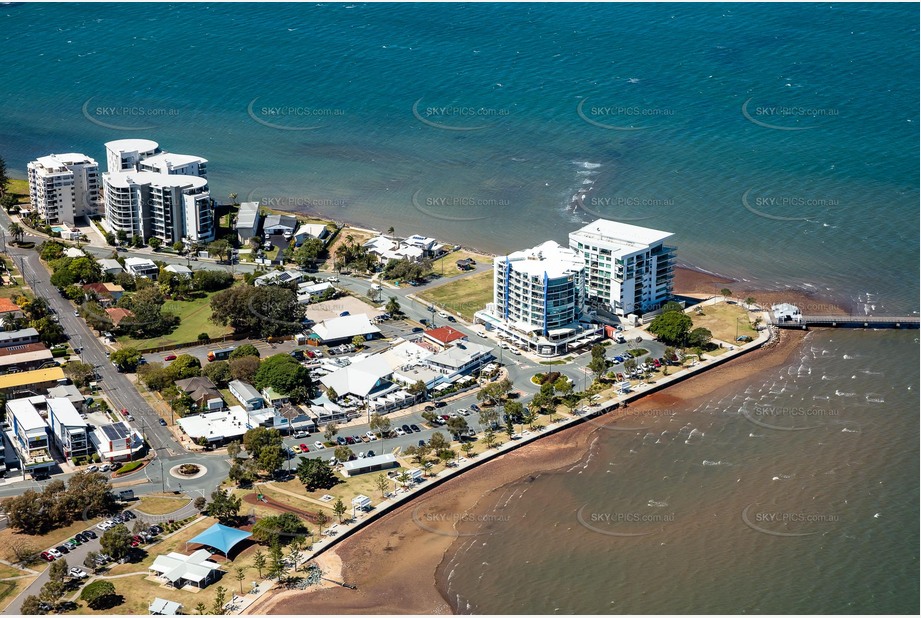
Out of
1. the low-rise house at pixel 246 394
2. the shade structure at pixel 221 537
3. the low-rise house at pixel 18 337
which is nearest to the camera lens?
the shade structure at pixel 221 537

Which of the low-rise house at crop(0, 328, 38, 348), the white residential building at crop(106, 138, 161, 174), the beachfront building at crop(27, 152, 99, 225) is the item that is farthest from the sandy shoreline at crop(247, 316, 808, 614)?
the beachfront building at crop(27, 152, 99, 225)

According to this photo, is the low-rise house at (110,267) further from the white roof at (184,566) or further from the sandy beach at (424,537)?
the white roof at (184,566)

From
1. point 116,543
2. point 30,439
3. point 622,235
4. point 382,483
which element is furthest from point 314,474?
point 622,235

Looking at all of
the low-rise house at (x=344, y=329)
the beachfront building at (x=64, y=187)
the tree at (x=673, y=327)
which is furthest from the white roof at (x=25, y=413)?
the tree at (x=673, y=327)

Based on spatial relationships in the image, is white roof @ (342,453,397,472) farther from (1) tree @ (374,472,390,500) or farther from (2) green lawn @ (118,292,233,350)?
(2) green lawn @ (118,292,233,350)

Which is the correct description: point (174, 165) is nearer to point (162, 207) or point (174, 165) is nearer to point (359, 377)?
point (162, 207)

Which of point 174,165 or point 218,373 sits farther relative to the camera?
point 174,165
